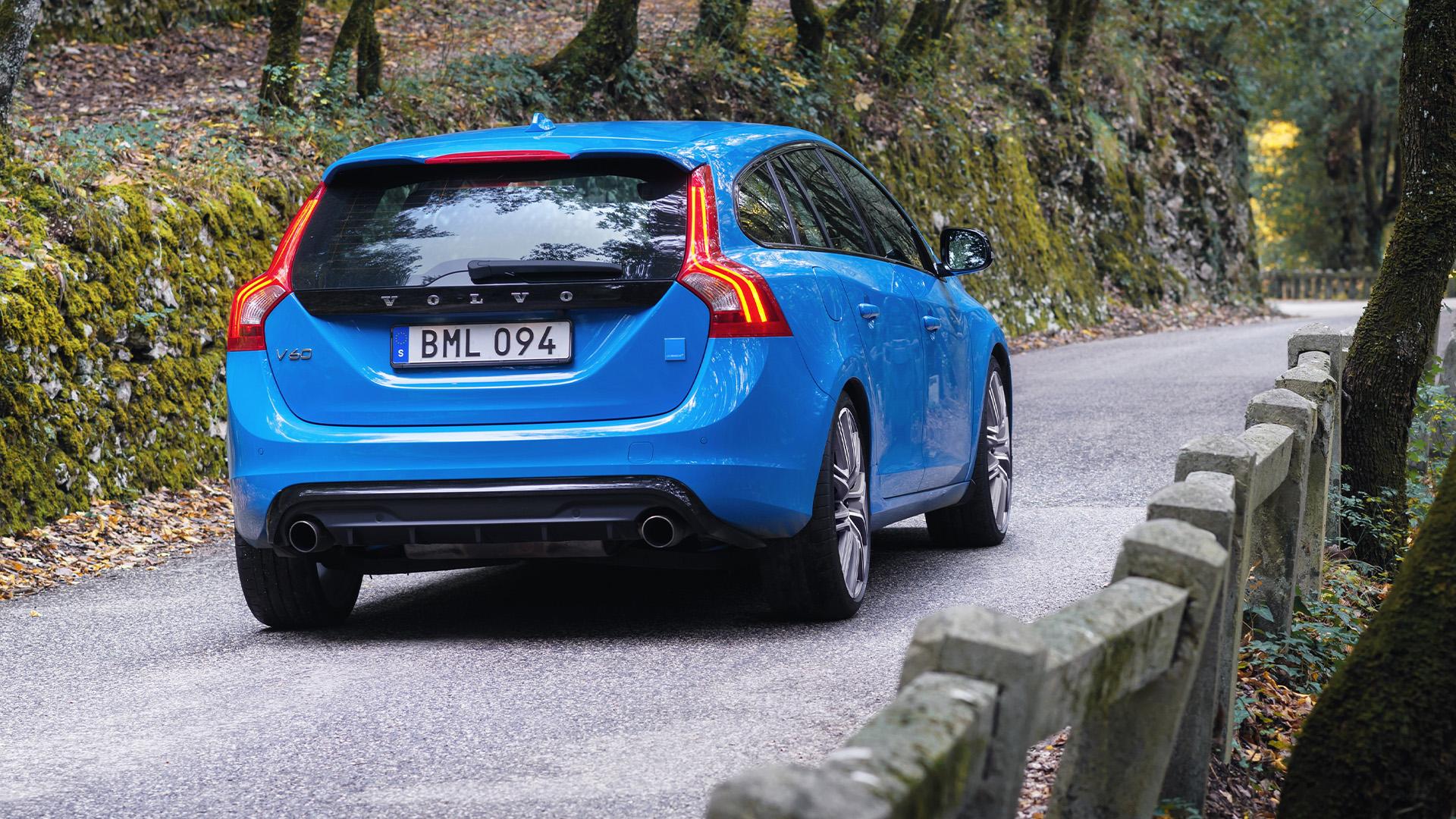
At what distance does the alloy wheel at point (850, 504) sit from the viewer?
557 cm

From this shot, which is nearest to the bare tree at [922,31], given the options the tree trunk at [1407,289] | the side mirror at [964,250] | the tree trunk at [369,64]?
the tree trunk at [369,64]

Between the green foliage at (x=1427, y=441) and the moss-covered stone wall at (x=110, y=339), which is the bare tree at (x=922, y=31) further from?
the green foliage at (x=1427, y=441)

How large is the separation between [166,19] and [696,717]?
15467mm

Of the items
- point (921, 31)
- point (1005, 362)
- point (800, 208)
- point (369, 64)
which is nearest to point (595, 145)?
point (800, 208)

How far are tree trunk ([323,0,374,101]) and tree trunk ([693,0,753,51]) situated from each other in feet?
18.5

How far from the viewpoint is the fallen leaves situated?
7.39 m

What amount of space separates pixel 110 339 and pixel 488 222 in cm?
450

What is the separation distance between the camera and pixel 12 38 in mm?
10102

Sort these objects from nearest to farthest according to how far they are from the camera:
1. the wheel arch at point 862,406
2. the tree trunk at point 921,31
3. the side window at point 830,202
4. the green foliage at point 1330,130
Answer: the wheel arch at point 862,406 < the side window at point 830,202 < the tree trunk at point 921,31 < the green foliage at point 1330,130

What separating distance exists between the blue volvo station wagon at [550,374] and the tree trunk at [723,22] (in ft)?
45.5

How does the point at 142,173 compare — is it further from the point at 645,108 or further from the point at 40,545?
the point at 645,108

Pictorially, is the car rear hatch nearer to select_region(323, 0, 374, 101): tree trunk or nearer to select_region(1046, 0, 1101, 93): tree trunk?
select_region(323, 0, 374, 101): tree trunk

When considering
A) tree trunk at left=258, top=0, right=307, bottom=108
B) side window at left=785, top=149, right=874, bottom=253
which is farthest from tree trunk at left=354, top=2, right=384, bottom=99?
side window at left=785, top=149, right=874, bottom=253

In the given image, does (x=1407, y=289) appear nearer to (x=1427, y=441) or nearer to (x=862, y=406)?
(x=1427, y=441)
